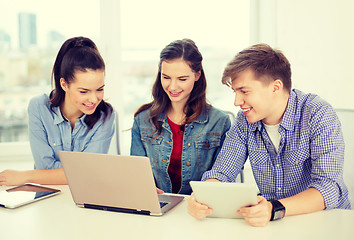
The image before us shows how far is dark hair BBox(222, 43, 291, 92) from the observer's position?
63.8 inches

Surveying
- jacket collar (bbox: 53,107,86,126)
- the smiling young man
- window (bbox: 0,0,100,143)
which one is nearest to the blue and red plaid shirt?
the smiling young man

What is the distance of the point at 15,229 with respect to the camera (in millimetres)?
1275

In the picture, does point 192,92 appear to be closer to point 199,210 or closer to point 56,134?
point 56,134

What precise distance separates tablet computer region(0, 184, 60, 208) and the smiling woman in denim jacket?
0.60 metres

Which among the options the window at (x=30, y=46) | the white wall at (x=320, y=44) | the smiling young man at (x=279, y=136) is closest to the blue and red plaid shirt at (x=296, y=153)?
the smiling young man at (x=279, y=136)

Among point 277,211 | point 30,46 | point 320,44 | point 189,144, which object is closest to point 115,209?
point 277,211

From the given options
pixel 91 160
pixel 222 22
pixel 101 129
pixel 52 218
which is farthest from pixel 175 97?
pixel 222 22

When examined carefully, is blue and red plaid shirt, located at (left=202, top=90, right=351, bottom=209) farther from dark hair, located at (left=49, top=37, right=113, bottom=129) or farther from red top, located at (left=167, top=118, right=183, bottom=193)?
dark hair, located at (left=49, top=37, right=113, bottom=129)

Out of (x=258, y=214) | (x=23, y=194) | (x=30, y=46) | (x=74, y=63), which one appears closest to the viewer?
(x=258, y=214)

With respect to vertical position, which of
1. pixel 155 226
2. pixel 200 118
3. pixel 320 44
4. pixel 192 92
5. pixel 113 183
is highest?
pixel 320 44

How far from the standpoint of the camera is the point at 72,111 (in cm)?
212

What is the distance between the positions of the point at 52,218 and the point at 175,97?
2.83 feet

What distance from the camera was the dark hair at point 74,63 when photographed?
6.44ft

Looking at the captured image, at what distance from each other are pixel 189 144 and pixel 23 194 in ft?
2.68
